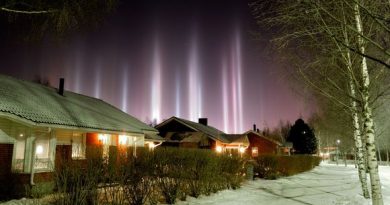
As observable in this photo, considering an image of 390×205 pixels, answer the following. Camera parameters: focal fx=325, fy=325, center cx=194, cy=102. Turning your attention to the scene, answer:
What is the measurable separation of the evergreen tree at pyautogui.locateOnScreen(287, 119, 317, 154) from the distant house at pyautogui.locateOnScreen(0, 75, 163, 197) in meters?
66.1

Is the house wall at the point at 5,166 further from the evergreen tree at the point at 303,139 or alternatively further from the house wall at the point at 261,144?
the evergreen tree at the point at 303,139

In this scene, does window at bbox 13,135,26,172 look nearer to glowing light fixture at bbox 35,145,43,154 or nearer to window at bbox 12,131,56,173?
window at bbox 12,131,56,173

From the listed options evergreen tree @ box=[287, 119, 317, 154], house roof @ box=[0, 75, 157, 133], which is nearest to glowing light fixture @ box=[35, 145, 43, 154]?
house roof @ box=[0, 75, 157, 133]

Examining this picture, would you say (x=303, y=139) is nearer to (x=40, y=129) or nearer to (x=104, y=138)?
(x=104, y=138)

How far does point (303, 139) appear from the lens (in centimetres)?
8062

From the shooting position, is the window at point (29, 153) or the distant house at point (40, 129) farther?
the window at point (29, 153)

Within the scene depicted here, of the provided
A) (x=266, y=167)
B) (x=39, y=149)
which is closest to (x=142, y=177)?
(x=39, y=149)

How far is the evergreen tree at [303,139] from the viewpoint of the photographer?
264 ft

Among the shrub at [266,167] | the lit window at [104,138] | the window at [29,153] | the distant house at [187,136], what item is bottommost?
the shrub at [266,167]

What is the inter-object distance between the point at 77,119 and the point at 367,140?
14.6m

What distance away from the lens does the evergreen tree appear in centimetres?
8038

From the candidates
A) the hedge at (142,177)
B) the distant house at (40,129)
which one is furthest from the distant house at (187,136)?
the hedge at (142,177)

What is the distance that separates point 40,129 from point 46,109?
146 centimetres

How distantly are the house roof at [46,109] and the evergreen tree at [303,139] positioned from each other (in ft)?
212
